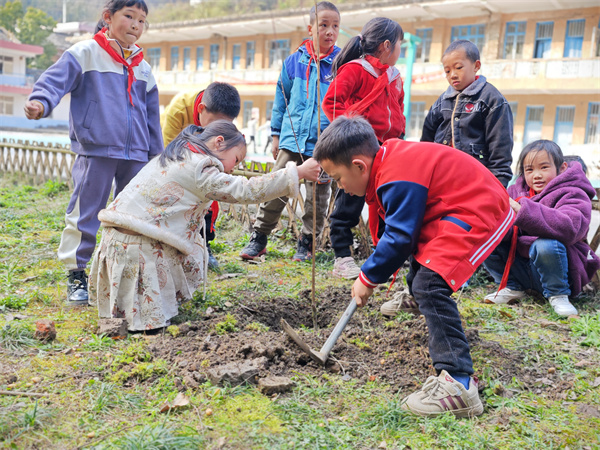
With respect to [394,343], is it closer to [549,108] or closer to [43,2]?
[549,108]

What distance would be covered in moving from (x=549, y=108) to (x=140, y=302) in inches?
836

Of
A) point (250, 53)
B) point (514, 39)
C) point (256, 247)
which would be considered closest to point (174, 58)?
→ point (250, 53)

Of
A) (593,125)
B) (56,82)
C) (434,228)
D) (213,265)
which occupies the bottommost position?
(213,265)

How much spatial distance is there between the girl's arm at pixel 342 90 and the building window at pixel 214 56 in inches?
1082

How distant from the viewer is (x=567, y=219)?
348 centimetres

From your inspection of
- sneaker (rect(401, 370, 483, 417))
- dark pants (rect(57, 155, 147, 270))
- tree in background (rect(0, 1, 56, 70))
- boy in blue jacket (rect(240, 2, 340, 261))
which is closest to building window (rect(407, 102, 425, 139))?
boy in blue jacket (rect(240, 2, 340, 261))

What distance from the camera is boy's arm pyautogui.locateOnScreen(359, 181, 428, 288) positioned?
7.40ft

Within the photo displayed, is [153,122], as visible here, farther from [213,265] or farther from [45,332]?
[45,332]

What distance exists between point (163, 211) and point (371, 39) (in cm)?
205

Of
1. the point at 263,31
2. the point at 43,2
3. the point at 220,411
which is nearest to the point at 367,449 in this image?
the point at 220,411

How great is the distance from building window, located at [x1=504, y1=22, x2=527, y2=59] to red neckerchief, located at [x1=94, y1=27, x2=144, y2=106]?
21.2 m

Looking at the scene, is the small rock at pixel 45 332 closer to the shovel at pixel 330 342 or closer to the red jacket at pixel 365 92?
the shovel at pixel 330 342

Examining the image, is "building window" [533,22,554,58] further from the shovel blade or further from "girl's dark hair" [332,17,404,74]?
the shovel blade

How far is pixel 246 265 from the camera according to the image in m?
4.60
